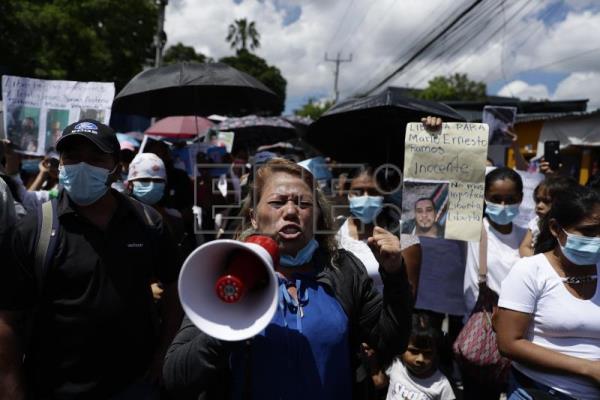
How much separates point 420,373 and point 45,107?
3667 mm

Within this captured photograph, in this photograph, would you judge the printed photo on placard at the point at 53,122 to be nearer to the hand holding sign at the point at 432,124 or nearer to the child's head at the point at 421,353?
the hand holding sign at the point at 432,124

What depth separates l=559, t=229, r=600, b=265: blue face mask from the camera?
7.88ft

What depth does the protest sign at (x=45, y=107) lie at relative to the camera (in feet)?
14.3

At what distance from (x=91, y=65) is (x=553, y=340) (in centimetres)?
1811

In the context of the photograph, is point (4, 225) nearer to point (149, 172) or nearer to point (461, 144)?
point (149, 172)

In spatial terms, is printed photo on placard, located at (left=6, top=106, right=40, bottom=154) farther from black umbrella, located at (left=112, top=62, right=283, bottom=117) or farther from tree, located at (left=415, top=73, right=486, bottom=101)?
tree, located at (left=415, top=73, right=486, bottom=101)

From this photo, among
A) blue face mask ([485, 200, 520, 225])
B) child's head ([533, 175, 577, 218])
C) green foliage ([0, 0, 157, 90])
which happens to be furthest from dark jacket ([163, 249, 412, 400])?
green foliage ([0, 0, 157, 90])

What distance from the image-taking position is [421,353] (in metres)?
3.47

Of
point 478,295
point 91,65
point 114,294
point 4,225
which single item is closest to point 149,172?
point 4,225

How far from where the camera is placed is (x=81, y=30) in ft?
56.8

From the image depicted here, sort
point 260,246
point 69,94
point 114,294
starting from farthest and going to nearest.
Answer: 1. point 69,94
2. point 114,294
3. point 260,246

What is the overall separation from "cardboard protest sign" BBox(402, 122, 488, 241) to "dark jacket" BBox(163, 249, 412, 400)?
0.74 meters

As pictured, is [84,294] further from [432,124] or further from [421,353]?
[421,353]

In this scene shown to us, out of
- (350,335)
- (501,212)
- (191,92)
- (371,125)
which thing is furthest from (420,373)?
(191,92)
